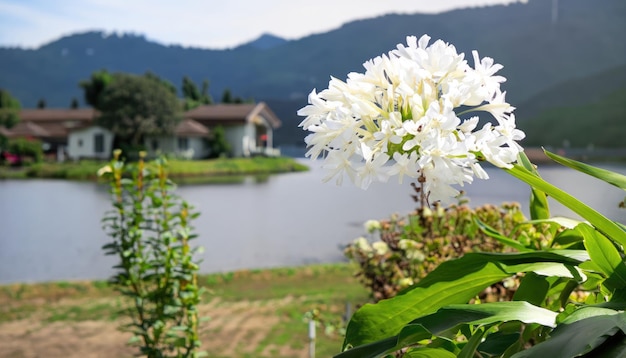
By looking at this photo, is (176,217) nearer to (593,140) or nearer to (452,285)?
(452,285)

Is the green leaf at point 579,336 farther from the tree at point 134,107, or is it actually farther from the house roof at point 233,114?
the house roof at point 233,114

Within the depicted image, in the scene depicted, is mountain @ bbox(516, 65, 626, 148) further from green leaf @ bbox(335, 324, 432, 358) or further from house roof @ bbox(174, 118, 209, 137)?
green leaf @ bbox(335, 324, 432, 358)

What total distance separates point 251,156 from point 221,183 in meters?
9.14

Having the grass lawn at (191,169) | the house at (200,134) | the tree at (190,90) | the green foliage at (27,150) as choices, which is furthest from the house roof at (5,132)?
the tree at (190,90)

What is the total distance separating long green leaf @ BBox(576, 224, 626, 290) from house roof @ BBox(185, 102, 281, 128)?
33155 mm

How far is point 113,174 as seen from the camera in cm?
292

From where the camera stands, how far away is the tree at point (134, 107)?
Result: 98.2 ft

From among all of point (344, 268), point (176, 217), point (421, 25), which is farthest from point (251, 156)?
point (421, 25)

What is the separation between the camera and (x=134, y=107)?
3005 cm

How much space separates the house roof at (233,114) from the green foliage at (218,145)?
2018 mm

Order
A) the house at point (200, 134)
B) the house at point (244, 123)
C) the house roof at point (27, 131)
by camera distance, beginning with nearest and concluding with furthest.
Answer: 1. the house at point (200, 134)
2. the house at point (244, 123)
3. the house roof at point (27, 131)

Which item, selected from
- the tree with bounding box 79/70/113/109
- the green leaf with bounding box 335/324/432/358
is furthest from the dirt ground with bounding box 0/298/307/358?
the tree with bounding box 79/70/113/109

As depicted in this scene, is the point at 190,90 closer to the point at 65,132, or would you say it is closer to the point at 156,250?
the point at 65,132

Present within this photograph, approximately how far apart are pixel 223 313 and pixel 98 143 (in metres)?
30.1
